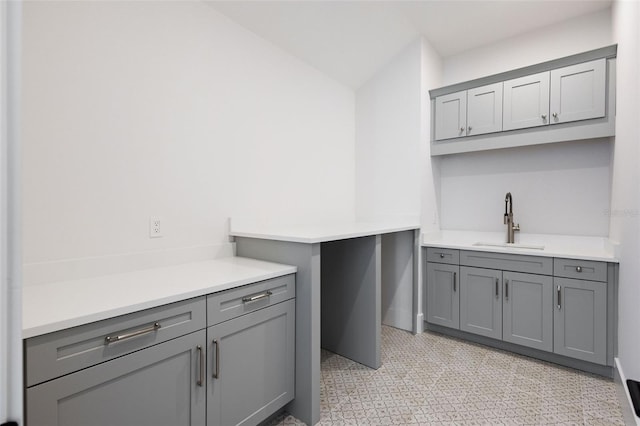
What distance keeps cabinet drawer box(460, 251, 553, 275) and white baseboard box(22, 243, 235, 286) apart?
6.24 feet

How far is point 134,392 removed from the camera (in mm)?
1173

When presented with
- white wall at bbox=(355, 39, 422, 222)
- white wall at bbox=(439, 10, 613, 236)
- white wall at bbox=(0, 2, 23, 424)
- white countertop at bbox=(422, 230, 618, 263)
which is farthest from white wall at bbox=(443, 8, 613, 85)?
white wall at bbox=(0, 2, 23, 424)

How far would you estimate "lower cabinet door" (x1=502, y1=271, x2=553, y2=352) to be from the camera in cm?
235

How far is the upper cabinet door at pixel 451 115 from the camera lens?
290 cm

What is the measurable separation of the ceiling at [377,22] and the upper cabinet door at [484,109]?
528 mm

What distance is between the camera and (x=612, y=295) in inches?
83.6

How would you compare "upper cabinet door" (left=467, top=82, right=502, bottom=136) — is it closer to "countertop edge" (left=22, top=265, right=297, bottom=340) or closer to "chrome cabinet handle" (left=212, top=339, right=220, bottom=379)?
"countertop edge" (left=22, top=265, right=297, bottom=340)

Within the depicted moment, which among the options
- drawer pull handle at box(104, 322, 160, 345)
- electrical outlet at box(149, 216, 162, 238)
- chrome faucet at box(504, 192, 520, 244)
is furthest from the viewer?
chrome faucet at box(504, 192, 520, 244)

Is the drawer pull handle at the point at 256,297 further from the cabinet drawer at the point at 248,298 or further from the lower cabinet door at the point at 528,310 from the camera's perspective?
the lower cabinet door at the point at 528,310

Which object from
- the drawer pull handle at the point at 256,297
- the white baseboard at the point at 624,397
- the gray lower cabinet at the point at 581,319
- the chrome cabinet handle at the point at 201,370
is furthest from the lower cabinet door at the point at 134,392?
the gray lower cabinet at the point at 581,319

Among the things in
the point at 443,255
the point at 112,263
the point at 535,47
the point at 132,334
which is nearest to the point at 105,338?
the point at 132,334

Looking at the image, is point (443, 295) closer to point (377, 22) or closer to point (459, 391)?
point (459, 391)

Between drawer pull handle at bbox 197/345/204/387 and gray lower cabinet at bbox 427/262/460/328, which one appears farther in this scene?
gray lower cabinet at bbox 427/262/460/328

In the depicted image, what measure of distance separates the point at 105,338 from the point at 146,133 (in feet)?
3.72
